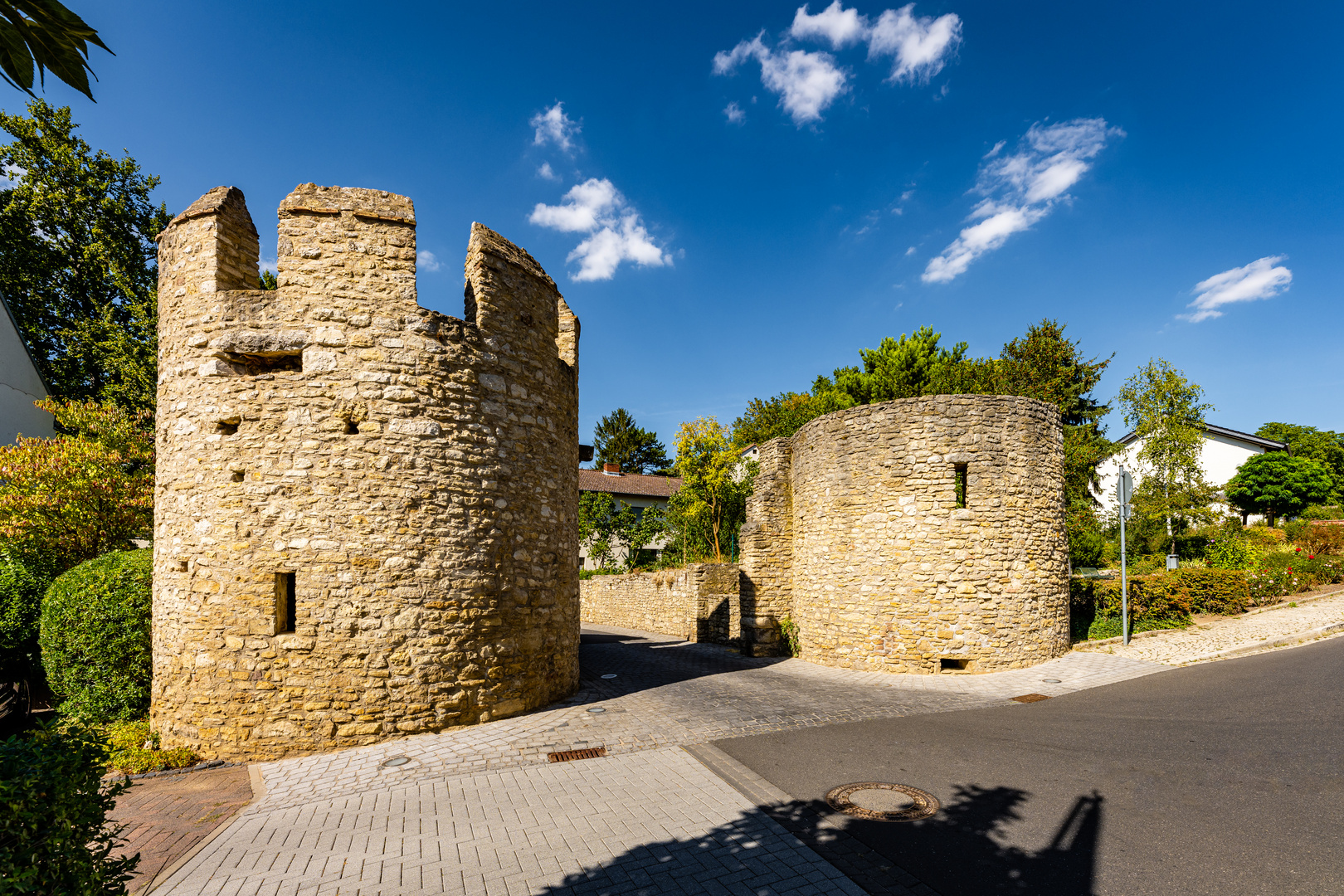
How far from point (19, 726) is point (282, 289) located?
29.0 feet

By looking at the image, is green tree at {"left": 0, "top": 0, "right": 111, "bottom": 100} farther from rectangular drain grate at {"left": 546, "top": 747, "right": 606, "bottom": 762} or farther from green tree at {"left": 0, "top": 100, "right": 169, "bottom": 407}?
green tree at {"left": 0, "top": 100, "right": 169, "bottom": 407}

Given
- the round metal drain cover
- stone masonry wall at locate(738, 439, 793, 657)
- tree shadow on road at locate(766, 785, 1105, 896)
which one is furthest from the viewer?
stone masonry wall at locate(738, 439, 793, 657)

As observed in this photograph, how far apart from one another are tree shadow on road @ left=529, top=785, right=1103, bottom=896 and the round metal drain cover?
0.13 m

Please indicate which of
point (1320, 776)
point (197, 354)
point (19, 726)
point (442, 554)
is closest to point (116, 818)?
point (442, 554)

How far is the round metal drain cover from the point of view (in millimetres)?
4766

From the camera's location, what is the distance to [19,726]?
9.25 metres

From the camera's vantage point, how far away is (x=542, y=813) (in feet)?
16.1

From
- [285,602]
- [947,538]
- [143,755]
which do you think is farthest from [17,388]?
[947,538]

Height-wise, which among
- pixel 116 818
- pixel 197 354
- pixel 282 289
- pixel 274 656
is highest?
pixel 282 289

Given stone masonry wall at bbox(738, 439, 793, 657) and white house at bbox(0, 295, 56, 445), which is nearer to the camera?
stone masonry wall at bbox(738, 439, 793, 657)

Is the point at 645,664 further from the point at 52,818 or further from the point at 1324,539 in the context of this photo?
the point at 1324,539

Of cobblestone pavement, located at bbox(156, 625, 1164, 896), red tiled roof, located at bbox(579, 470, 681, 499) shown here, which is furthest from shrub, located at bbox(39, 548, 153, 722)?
red tiled roof, located at bbox(579, 470, 681, 499)

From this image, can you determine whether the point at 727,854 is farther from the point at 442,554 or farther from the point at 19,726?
the point at 19,726

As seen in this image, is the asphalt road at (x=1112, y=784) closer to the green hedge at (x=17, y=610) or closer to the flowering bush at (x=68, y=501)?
the green hedge at (x=17, y=610)
